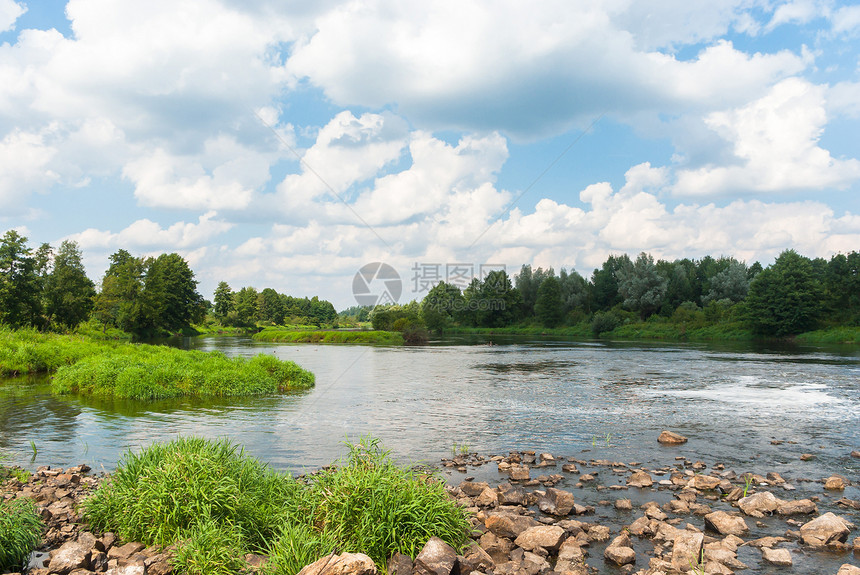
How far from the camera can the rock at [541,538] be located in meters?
8.12

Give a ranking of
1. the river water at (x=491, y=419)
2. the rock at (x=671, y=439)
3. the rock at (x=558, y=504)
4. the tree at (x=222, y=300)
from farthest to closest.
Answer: the tree at (x=222, y=300) < the rock at (x=671, y=439) < the river water at (x=491, y=419) < the rock at (x=558, y=504)

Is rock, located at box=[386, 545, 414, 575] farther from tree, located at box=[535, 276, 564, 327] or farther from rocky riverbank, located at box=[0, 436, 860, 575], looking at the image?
tree, located at box=[535, 276, 564, 327]

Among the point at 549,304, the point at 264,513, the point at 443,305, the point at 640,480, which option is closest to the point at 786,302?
the point at 549,304

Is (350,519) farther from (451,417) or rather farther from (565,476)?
(451,417)

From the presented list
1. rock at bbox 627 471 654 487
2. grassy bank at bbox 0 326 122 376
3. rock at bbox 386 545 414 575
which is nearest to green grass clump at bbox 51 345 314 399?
grassy bank at bbox 0 326 122 376

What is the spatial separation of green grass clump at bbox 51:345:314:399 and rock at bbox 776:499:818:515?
2266 centimetres

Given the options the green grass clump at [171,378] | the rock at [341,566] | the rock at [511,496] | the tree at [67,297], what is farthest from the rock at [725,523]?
the tree at [67,297]

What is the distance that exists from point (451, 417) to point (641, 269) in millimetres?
95341

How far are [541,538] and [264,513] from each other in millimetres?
4271

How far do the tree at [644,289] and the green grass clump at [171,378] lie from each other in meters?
86.4

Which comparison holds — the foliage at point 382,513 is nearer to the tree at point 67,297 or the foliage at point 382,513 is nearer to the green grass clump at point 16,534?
the green grass clump at point 16,534

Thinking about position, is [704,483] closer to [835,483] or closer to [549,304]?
[835,483]

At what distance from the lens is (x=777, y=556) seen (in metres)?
7.91

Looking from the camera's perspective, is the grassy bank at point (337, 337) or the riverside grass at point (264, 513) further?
the grassy bank at point (337, 337)
